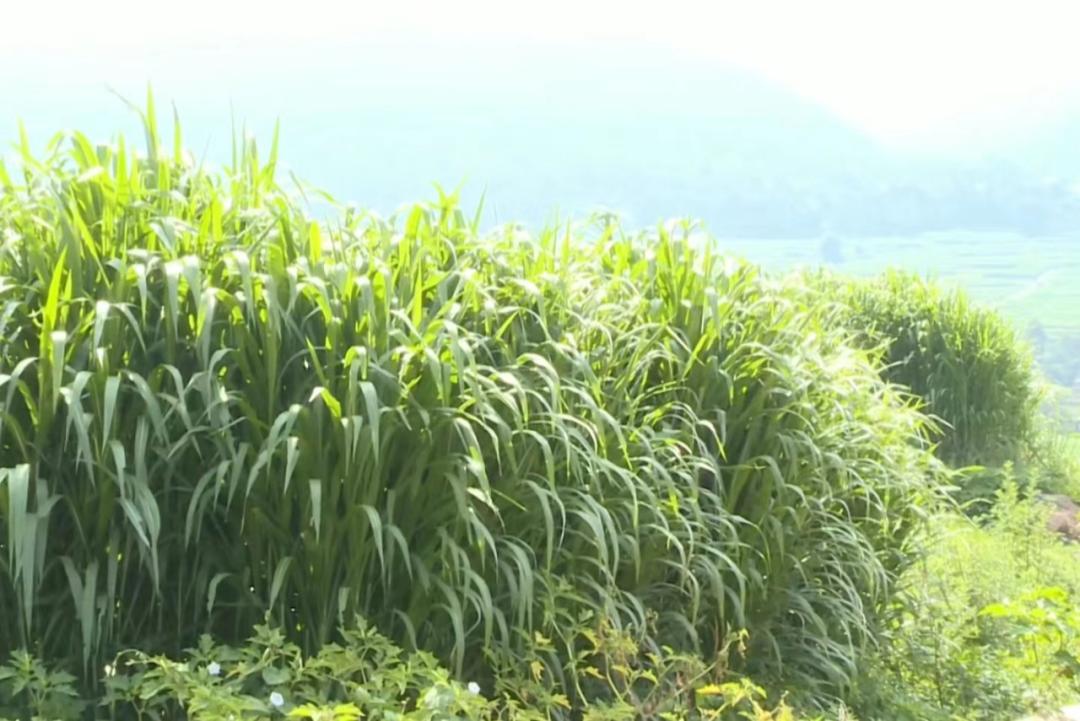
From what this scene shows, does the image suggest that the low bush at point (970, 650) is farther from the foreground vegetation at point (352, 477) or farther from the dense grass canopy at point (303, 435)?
the dense grass canopy at point (303, 435)

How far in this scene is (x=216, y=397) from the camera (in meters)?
2.57

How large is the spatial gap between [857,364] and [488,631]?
1.99 metres

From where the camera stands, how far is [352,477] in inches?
104

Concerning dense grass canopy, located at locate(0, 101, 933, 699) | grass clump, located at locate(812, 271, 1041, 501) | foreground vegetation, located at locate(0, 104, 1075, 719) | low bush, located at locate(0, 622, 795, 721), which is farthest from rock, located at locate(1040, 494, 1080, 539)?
low bush, located at locate(0, 622, 795, 721)

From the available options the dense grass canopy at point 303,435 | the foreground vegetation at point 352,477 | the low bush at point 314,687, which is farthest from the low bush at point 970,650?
the low bush at point 314,687

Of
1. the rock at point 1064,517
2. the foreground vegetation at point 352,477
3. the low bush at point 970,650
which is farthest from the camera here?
the rock at point 1064,517

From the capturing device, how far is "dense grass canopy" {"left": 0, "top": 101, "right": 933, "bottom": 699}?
2.55 meters

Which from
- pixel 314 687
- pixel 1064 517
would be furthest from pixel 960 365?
pixel 314 687

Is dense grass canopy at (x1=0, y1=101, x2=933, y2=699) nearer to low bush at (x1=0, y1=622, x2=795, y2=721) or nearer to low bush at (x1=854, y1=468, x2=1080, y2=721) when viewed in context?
low bush at (x1=0, y1=622, x2=795, y2=721)

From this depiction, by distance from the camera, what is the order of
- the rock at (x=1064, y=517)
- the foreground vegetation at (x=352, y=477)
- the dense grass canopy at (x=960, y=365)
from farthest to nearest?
the dense grass canopy at (x=960, y=365), the rock at (x=1064, y=517), the foreground vegetation at (x=352, y=477)

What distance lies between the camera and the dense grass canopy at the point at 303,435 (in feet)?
8.36

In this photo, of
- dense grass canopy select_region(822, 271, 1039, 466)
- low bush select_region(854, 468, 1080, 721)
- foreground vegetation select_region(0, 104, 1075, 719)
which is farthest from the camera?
dense grass canopy select_region(822, 271, 1039, 466)

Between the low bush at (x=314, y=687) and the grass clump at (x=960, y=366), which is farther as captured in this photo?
the grass clump at (x=960, y=366)

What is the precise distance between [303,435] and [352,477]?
0.40 feet
